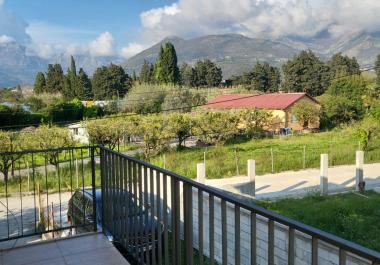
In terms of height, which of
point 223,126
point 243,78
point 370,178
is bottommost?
point 370,178

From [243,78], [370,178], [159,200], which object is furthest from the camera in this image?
[243,78]

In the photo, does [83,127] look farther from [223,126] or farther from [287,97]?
Answer: [287,97]

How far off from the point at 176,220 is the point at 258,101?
108 feet

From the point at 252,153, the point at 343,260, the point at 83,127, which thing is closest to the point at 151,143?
the point at 83,127

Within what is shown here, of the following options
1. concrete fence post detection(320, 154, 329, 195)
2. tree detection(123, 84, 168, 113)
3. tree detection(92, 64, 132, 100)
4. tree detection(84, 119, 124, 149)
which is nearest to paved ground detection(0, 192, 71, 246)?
tree detection(84, 119, 124, 149)

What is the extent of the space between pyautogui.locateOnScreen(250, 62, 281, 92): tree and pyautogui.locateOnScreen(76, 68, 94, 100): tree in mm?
22013

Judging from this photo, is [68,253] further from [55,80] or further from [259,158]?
[55,80]

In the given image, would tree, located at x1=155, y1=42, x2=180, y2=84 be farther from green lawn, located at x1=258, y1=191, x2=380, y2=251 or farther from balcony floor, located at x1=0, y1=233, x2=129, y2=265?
balcony floor, located at x1=0, y1=233, x2=129, y2=265

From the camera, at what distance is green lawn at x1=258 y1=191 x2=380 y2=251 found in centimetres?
767

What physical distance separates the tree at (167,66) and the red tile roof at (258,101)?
20.5ft

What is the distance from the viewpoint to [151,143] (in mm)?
19766

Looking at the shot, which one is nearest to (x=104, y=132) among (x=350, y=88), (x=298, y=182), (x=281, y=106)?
(x=298, y=182)

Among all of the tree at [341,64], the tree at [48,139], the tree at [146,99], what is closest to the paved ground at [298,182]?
the tree at [48,139]

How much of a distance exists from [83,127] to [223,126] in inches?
315
